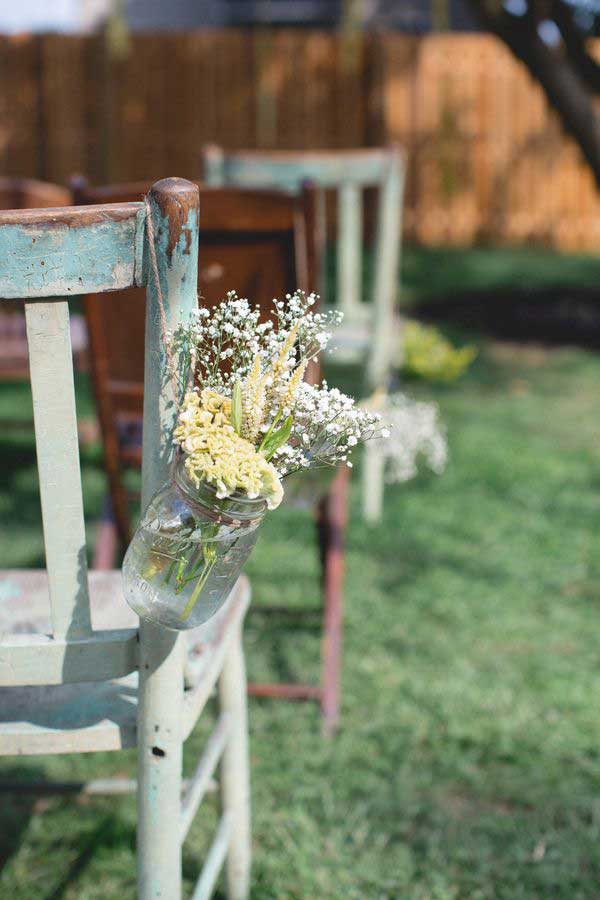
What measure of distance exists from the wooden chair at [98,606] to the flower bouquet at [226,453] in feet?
0.18

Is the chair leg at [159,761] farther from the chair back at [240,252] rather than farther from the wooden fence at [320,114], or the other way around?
the wooden fence at [320,114]

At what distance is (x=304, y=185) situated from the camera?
192cm

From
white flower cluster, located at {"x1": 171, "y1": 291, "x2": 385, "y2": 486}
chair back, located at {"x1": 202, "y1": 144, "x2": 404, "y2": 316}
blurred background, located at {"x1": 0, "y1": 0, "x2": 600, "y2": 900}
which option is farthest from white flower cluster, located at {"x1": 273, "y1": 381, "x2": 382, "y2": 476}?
chair back, located at {"x1": 202, "y1": 144, "x2": 404, "y2": 316}

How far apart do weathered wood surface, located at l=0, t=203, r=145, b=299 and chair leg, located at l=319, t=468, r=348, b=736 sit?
1.33 m

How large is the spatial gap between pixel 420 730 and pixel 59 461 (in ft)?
4.86

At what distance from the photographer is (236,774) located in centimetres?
165

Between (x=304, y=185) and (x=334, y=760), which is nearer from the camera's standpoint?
(x=304, y=185)

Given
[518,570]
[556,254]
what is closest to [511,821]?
[518,570]

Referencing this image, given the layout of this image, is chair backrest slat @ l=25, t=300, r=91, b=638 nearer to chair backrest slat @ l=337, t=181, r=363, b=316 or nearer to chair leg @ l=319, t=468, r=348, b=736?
chair leg @ l=319, t=468, r=348, b=736

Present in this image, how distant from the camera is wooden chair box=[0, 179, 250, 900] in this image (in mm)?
983

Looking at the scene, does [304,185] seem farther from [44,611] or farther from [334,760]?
[334,760]

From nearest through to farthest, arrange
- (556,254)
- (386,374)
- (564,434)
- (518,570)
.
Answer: (518,570)
(386,374)
(564,434)
(556,254)

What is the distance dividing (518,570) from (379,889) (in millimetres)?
1526

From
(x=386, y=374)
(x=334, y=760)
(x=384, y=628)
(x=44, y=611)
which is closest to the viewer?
(x=44, y=611)
